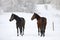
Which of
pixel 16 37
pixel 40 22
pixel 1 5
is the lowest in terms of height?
pixel 16 37

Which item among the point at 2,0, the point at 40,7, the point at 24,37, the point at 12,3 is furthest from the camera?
the point at 12,3

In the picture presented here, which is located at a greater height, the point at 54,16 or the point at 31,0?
the point at 31,0

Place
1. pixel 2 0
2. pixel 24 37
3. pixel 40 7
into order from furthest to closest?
pixel 2 0
pixel 40 7
pixel 24 37

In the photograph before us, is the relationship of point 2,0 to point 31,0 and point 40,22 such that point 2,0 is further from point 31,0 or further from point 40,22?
point 40,22

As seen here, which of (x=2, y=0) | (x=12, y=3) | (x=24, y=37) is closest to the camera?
(x=24, y=37)

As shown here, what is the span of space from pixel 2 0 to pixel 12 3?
55cm

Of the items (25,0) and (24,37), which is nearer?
(24,37)

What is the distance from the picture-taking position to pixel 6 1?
6383 mm

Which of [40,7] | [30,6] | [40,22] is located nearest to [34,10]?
[40,7]

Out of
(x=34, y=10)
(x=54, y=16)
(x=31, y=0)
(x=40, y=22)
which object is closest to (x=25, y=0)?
(x=31, y=0)

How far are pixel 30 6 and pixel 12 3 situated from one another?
0.60 meters

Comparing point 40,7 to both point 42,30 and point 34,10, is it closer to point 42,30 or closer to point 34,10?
point 34,10

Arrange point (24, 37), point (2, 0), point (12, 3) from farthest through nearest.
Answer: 1. point (12, 3)
2. point (2, 0)
3. point (24, 37)

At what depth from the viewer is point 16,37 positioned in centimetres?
329
